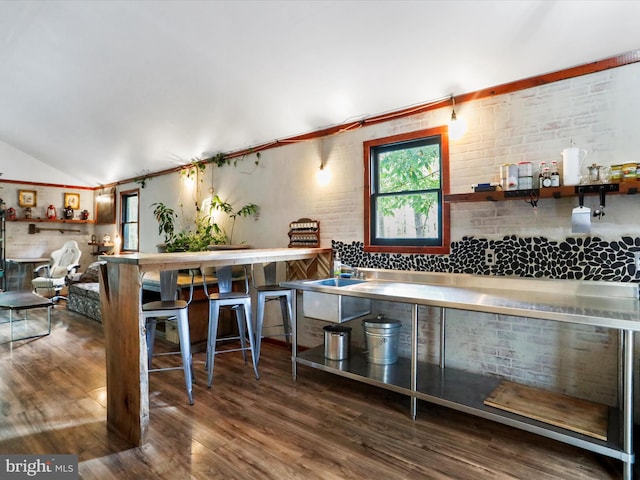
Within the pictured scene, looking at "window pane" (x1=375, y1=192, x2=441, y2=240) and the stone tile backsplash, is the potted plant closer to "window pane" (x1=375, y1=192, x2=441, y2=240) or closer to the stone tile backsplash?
"window pane" (x1=375, y1=192, x2=441, y2=240)

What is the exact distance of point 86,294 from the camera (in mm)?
5738

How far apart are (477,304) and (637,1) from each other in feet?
6.55

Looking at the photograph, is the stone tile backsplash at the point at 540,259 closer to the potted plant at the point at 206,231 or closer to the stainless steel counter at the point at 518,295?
the stainless steel counter at the point at 518,295

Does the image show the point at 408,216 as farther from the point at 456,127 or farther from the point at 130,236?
the point at 130,236

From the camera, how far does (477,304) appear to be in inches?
88.7

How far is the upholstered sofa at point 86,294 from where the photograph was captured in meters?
5.52

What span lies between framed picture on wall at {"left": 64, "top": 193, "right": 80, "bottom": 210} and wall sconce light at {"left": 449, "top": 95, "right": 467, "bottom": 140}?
839 centimetres

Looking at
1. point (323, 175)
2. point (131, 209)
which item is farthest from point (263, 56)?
point (131, 209)

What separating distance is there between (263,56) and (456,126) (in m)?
1.78

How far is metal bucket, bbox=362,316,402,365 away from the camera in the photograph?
3096mm

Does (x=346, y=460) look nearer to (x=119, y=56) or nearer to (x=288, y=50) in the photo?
(x=288, y=50)

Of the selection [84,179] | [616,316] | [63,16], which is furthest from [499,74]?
[84,179]

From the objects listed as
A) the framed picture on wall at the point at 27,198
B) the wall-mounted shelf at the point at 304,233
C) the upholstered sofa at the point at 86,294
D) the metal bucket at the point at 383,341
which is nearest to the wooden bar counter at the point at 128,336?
the metal bucket at the point at 383,341

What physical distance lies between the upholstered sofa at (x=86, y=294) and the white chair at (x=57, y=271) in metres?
0.24
